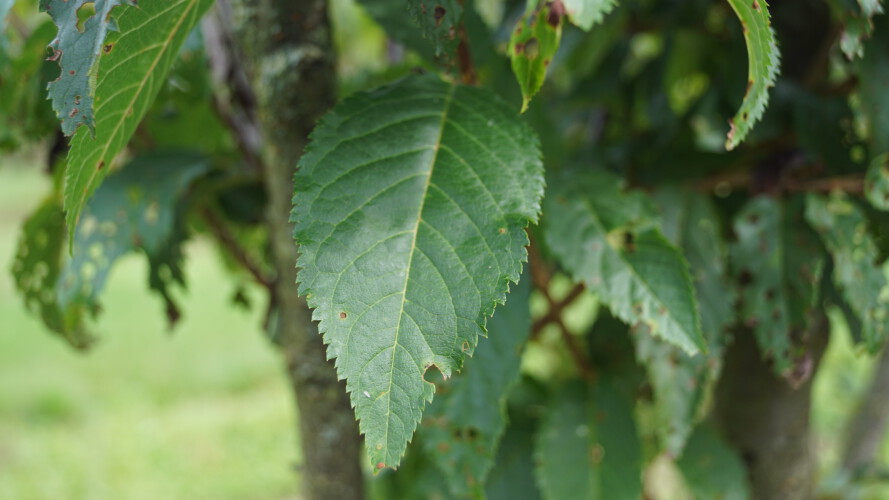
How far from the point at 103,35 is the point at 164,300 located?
19.2 inches

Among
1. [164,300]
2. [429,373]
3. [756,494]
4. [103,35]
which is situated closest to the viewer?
[103,35]

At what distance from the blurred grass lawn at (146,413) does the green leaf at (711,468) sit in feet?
5.84

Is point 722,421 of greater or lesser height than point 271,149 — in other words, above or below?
below

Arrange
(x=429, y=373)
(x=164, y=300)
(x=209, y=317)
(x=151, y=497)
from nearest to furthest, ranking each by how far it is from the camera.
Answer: (x=429, y=373) → (x=164, y=300) → (x=151, y=497) → (x=209, y=317)

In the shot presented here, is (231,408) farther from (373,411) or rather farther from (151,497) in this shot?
(373,411)

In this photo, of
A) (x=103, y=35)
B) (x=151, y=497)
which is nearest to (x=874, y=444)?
(x=103, y=35)

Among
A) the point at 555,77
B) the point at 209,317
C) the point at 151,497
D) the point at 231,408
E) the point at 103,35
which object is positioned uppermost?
the point at 103,35

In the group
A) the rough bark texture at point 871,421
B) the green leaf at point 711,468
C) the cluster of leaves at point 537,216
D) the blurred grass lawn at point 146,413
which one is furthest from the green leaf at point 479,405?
the blurred grass lawn at point 146,413

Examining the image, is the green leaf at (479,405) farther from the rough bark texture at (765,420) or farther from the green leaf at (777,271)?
the rough bark texture at (765,420)

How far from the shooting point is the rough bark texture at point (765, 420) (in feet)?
3.18

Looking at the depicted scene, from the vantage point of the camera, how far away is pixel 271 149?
72 cm

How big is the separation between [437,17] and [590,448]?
21.7 inches

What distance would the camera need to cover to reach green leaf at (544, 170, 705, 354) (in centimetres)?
62

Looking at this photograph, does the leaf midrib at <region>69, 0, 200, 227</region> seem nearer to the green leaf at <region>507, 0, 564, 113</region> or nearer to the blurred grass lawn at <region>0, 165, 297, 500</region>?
the green leaf at <region>507, 0, 564, 113</region>
